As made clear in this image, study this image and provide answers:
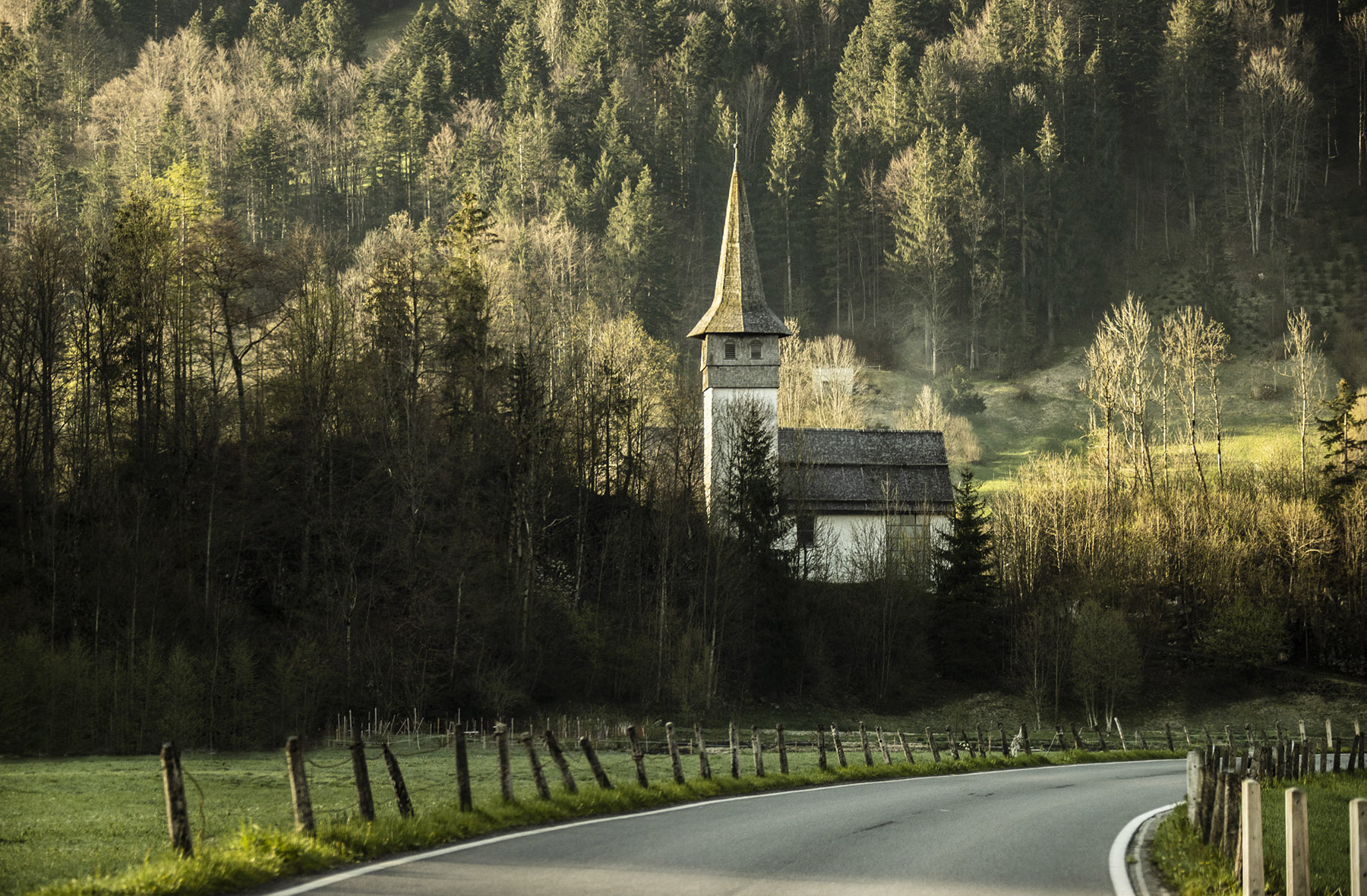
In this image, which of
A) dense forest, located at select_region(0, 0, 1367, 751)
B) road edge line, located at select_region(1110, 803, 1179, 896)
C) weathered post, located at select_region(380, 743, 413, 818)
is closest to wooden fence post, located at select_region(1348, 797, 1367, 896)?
road edge line, located at select_region(1110, 803, 1179, 896)

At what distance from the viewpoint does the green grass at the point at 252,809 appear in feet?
37.5

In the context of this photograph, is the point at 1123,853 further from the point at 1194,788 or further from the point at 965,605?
the point at 965,605

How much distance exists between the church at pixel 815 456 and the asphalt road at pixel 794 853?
45.9 meters

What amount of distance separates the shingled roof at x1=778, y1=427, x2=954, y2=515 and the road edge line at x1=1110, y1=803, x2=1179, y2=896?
4711 centimetres

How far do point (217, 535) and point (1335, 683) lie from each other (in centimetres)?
4625

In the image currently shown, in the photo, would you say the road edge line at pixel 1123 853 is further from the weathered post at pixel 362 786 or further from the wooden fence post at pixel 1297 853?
the weathered post at pixel 362 786

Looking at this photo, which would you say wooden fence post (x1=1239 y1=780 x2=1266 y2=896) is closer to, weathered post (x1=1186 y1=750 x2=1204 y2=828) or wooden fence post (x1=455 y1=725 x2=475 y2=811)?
weathered post (x1=1186 y1=750 x2=1204 y2=828)

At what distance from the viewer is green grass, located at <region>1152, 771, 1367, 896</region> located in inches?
489

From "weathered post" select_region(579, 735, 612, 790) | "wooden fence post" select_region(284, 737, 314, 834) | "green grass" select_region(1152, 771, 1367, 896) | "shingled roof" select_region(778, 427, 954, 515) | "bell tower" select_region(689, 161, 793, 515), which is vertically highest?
"bell tower" select_region(689, 161, 793, 515)

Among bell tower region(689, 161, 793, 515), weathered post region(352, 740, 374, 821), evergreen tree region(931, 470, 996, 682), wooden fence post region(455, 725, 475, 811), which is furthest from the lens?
bell tower region(689, 161, 793, 515)

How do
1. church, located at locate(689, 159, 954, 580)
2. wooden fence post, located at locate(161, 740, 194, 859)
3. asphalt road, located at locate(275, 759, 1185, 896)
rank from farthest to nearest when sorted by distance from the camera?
church, located at locate(689, 159, 954, 580) → wooden fence post, located at locate(161, 740, 194, 859) → asphalt road, located at locate(275, 759, 1185, 896)

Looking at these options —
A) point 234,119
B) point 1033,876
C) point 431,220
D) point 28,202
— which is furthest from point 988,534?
point 234,119

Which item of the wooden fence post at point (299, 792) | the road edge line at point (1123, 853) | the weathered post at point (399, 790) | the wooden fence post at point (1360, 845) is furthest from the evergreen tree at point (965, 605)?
the wooden fence post at point (1360, 845)

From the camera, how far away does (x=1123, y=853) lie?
15.0 meters
